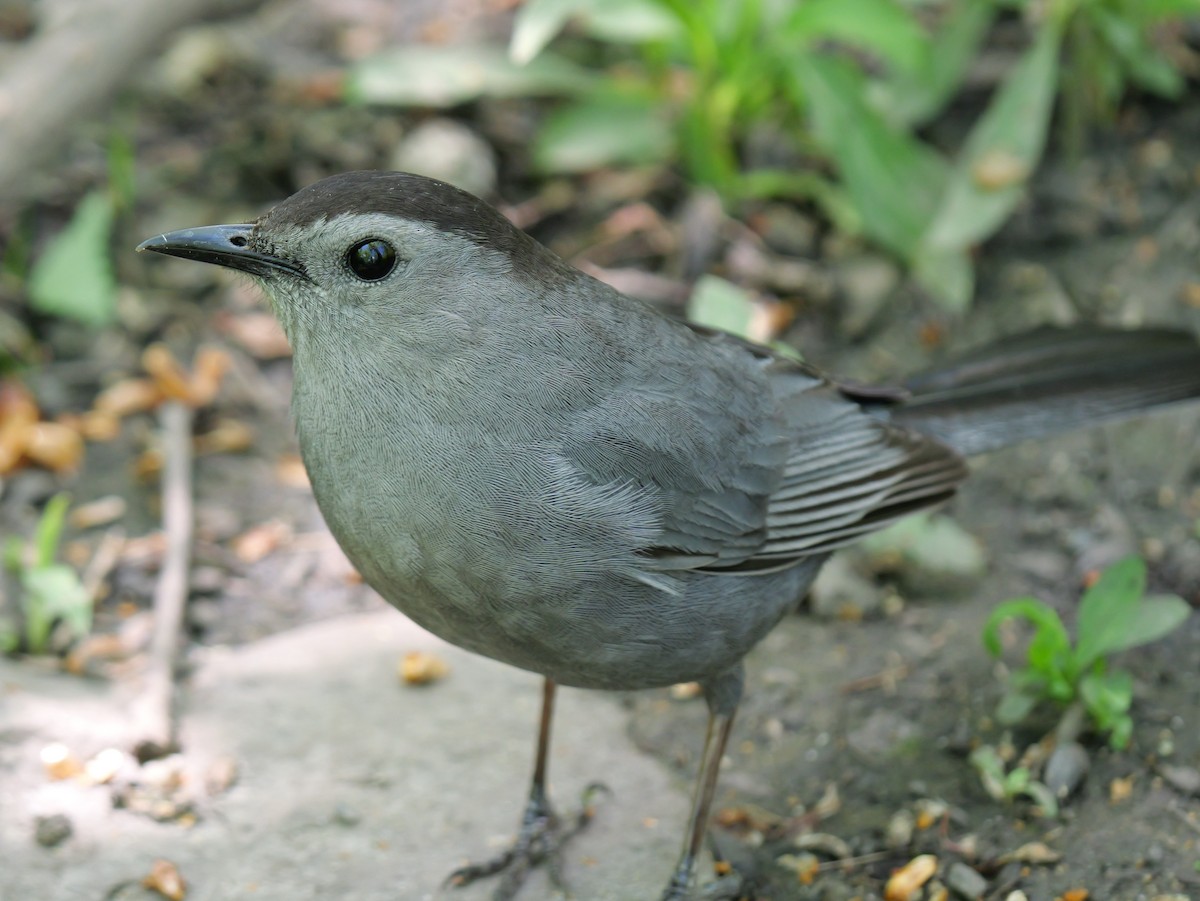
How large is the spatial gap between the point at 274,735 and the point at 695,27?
317 cm

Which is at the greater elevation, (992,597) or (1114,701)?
(1114,701)

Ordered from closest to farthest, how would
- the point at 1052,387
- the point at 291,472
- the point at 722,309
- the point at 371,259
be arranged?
the point at 371,259 < the point at 1052,387 < the point at 722,309 < the point at 291,472

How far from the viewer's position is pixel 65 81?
5309mm

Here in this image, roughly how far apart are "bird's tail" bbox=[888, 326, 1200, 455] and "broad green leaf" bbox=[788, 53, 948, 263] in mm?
1299

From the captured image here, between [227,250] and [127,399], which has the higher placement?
[227,250]

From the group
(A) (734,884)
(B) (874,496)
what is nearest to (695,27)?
(B) (874,496)

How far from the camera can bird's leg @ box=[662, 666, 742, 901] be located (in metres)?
3.60

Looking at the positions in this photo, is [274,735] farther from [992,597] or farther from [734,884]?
[992,597]

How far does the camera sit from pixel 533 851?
3.77 meters

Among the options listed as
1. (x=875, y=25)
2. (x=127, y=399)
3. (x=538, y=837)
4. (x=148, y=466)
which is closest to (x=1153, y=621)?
(x=538, y=837)

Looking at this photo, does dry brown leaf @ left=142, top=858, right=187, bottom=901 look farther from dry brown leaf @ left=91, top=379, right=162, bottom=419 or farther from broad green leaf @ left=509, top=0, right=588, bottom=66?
broad green leaf @ left=509, top=0, right=588, bottom=66

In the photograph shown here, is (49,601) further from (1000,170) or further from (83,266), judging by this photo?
(1000,170)

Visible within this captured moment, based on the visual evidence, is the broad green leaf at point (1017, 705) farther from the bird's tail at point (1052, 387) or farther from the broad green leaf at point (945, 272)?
the broad green leaf at point (945, 272)

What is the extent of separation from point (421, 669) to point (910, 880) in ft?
5.51
